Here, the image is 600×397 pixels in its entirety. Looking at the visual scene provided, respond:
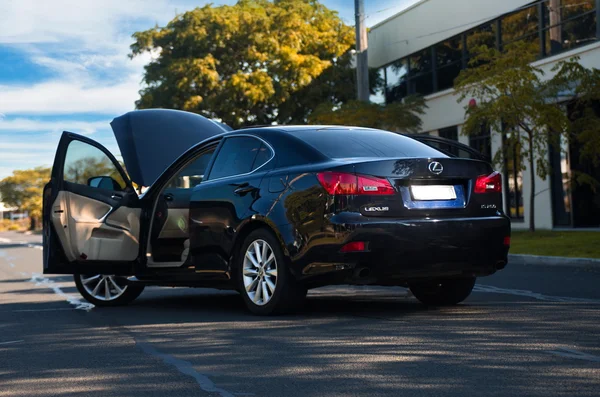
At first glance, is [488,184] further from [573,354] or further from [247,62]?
[247,62]

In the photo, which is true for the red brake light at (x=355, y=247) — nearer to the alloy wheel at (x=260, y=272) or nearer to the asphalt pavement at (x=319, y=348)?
the asphalt pavement at (x=319, y=348)

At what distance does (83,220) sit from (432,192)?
3.73 metres

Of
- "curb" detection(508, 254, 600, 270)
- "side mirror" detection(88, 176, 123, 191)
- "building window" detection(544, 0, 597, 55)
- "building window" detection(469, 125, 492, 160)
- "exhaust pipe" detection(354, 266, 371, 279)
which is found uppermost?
"building window" detection(544, 0, 597, 55)

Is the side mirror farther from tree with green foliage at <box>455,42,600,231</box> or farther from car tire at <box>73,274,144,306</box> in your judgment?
tree with green foliage at <box>455,42,600,231</box>

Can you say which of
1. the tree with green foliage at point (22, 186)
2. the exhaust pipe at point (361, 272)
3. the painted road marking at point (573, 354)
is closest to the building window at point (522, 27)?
the exhaust pipe at point (361, 272)

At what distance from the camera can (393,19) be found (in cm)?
3506

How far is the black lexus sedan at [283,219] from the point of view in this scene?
726 cm

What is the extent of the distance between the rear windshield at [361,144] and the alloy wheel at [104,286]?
2.78m

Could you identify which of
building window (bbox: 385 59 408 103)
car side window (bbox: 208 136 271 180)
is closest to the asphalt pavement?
car side window (bbox: 208 136 271 180)

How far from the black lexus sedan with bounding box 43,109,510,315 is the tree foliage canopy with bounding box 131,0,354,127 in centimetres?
2589

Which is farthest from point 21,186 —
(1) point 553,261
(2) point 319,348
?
(2) point 319,348

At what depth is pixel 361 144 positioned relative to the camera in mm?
8039

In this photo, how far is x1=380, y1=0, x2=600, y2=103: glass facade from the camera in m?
24.5

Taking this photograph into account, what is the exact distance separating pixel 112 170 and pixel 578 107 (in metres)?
16.9
